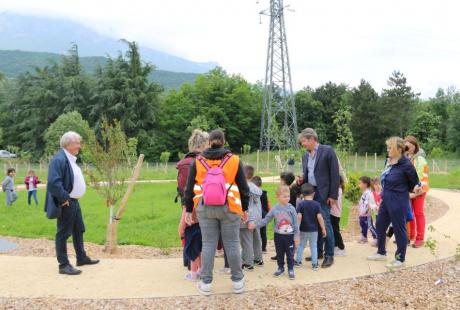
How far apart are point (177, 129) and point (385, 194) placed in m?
48.4

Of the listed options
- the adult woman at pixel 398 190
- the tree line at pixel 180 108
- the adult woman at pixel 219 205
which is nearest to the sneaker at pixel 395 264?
the adult woman at pixel 398 190

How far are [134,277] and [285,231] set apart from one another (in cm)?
192

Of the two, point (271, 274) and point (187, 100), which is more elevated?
point (187, 100)

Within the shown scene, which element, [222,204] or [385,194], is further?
[385,194]

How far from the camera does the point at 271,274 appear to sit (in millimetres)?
5953

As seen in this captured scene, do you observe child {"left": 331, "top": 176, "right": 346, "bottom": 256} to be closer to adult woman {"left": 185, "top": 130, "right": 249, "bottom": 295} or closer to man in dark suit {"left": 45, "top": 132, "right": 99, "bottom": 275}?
adult woman {"left": 185, "top": 130, "right": 249, "bottom": 295}

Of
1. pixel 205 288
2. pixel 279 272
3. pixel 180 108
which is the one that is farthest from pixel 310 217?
pixel 180 108

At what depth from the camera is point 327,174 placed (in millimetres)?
6293

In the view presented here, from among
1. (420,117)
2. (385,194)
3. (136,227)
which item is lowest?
(136,227)

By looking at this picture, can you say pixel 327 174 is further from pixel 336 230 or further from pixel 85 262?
pixel 85 262

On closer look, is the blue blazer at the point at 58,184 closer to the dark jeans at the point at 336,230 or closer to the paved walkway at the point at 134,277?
the paved walkway at the point at 134,277

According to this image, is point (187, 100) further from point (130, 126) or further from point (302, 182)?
point (302, 182)

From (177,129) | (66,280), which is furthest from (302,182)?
(177,129)

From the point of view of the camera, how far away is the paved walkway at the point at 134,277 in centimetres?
534
